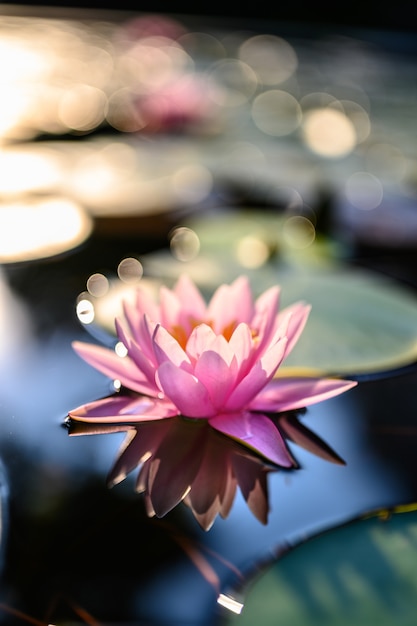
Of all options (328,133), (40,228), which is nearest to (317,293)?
(40,228)

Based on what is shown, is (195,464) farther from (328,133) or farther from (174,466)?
(328,133)

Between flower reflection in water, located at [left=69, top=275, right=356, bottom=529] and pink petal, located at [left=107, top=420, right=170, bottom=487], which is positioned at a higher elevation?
flower reflection in water, located at [left=69, top=275, right=356, bottom=529]

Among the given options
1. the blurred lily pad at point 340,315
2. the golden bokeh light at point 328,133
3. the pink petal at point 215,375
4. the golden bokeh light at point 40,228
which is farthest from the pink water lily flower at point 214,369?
the golden bokeh light at point 328,133

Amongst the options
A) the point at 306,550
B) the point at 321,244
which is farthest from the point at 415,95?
the point at 306,550

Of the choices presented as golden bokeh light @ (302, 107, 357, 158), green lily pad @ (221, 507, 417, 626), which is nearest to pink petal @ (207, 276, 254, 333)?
green lily pad @ (221, 507, 417, 626)

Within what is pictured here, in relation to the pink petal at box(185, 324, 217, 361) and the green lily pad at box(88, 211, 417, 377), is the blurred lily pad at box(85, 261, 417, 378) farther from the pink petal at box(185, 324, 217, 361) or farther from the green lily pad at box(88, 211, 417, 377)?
the pink petal at box(185, 324, 217, 361)

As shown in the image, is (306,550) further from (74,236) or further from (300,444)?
(74,236)

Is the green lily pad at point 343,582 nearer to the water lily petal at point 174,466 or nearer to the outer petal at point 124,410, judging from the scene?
the water lily petal at point 174,466
